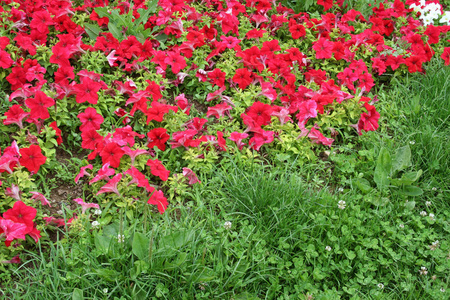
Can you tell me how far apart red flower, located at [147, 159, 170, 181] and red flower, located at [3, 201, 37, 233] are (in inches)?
28.4

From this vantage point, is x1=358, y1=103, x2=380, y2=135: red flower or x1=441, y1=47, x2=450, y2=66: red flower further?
x1=441, y1=47, x2=450, y2=66: red flower

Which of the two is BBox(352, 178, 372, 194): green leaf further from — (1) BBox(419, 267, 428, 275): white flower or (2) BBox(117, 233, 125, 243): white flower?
(2) BBox(117, 233, 125, 243): white flower

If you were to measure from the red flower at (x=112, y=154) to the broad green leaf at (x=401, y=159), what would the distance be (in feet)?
6.08

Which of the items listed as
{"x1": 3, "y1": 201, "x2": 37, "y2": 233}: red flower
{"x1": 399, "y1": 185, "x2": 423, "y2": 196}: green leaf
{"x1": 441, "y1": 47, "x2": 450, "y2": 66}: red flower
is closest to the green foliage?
{"x1": 3, "y1": 201, "x2": 37, "y2": 233}: red flower

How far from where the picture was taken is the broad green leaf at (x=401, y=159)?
112 inches

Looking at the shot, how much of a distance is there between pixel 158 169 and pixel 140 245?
65cm

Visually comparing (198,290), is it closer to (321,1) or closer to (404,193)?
(404,193)

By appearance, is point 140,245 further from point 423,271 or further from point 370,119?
point 370,119

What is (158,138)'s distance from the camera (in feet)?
9.45

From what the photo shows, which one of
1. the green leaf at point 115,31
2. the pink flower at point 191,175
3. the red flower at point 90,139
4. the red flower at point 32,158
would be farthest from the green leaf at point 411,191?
the green leaf at point 115,31

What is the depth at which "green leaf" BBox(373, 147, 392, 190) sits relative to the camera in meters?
2.76

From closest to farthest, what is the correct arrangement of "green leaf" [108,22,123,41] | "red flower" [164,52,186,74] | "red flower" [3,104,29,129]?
"red flower" [3,104,29,129]
"red flower" [164,52,186,74]
"green leaf" [108,22,123,41]

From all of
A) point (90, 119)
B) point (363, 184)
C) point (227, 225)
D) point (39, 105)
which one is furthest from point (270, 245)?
point (39, 105)

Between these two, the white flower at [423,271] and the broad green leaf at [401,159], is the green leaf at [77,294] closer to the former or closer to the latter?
the white flower at [423,271]
